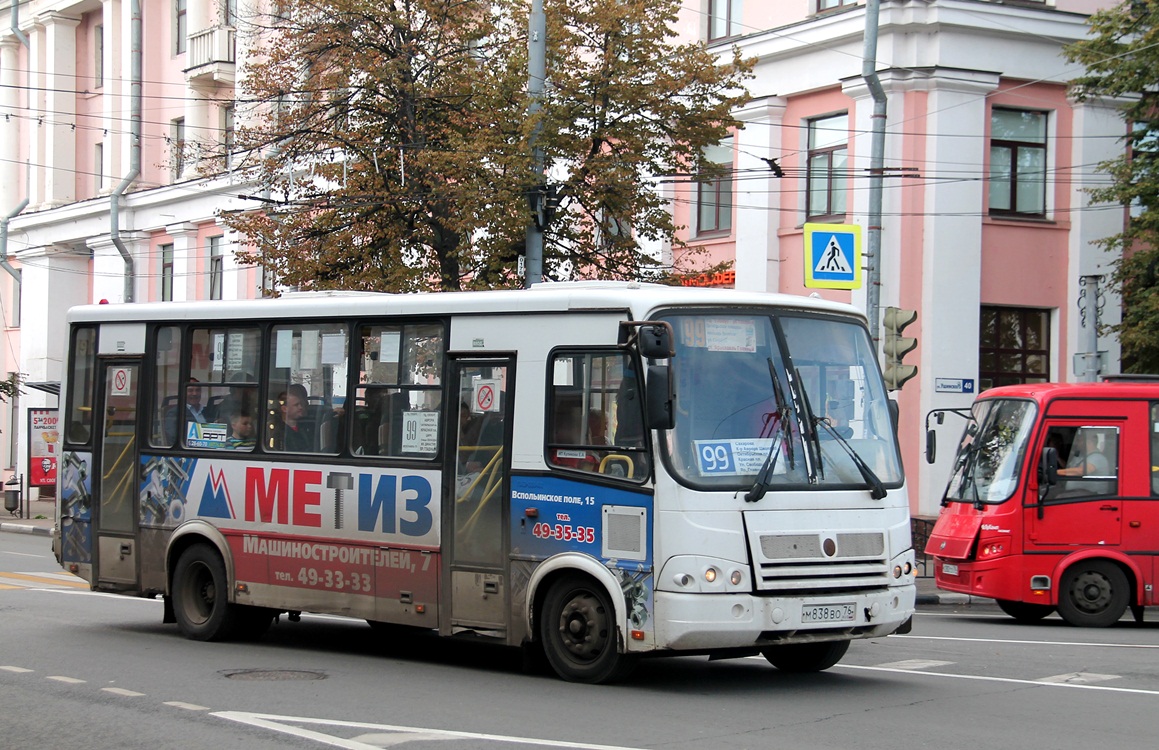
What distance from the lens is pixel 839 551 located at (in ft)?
35.8

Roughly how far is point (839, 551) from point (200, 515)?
20.2 feet

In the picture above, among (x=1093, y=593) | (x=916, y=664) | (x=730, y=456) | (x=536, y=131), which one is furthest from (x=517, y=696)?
(x=536, y=131)

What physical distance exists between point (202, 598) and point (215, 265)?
30.0 meters

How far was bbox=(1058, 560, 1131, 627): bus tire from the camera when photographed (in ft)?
57.0

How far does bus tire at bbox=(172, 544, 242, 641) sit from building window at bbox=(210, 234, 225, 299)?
→ 29119 millimetres

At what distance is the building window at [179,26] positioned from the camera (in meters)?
46.0

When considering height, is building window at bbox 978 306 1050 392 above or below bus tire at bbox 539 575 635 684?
above

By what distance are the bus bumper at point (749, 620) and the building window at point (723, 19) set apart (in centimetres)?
2102

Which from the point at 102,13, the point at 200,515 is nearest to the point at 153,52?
the point at 102,13

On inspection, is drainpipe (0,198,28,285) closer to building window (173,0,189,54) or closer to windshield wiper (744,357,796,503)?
building window (173,0,189,54)

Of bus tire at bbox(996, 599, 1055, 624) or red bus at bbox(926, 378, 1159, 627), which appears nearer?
red bus at bbox(926, 378, 1159, 627)

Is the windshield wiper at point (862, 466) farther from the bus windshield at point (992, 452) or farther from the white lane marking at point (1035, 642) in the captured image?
the bus windshield at point (992, 452)

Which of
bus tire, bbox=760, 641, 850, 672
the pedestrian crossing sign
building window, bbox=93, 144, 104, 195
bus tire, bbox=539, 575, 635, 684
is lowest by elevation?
bus tire, bbox=760, 641, 850, 672

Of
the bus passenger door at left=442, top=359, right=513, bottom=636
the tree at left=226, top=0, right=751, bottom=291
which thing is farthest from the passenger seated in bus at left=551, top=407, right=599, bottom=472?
the tree at left=226, top=0, right=751, bottom=291
